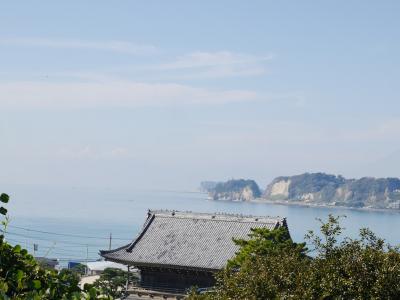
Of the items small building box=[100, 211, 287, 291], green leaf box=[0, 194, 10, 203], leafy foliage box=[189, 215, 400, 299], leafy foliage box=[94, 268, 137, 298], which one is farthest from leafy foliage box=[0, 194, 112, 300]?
leafy foliage box=[94, 268, 137, 298]

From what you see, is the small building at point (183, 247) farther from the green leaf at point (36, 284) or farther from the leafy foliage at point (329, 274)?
the green leaf at point (36, 284)

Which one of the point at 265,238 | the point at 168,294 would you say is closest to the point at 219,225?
the point at 168,294

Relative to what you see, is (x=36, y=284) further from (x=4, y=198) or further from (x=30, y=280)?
(x=4, y=198)

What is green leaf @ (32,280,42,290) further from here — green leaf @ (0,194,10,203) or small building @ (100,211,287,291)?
small building @ (100,211,287,291)

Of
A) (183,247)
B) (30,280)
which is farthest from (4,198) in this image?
(183,247)

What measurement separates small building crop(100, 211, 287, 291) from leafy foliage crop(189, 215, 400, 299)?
19.2 m

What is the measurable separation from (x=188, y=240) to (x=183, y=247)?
2.80ft

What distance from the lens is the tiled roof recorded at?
45406mm

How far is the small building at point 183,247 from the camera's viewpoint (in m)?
44.8

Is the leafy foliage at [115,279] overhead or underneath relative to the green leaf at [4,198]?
underneath

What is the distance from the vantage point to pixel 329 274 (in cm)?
2203

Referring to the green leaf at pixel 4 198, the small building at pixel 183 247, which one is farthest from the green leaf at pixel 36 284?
the small building at pixel 183 247

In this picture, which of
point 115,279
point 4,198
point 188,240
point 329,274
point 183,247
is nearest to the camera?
point 4,198

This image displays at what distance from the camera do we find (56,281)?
7.77 metres
